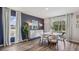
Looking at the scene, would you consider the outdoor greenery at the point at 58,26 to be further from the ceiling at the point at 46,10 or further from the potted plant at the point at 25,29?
the potted plant at the point at 25,29

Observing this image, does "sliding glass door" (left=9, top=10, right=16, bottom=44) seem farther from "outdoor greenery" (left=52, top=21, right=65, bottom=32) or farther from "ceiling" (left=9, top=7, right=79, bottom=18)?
"outdoor greenery" (left=52, top=21, right=65, bottom=32)

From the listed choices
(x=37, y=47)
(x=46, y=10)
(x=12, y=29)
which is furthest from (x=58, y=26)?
(x=12, y=29)

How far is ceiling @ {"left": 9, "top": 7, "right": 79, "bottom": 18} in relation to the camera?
2.04 metres

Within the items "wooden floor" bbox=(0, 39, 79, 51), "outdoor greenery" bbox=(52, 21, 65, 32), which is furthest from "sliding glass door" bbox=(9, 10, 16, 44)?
"outdoor greenery" bbox=(52, 21, 65, 32)

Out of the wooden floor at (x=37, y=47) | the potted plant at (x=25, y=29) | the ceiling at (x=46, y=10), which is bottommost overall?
the wooden floor at (x=37, y=47)

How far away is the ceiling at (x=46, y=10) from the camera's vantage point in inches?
80.4

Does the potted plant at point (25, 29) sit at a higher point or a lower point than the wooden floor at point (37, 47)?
higher

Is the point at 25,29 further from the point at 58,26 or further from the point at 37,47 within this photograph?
the point at 58,26

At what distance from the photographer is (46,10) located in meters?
2.09

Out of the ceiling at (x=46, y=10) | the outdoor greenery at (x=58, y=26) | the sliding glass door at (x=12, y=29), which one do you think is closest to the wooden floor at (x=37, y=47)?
the sliding glass door at (x=12, y=29)

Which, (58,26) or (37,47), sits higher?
(58,26)

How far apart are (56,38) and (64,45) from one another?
0.70ft
